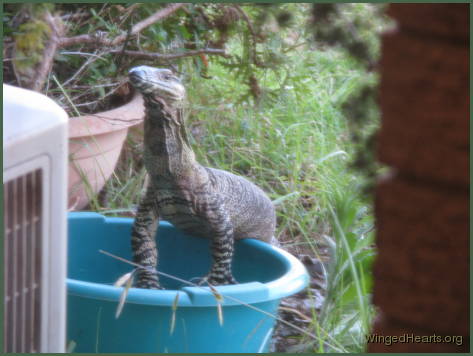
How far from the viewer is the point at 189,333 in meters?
1.92

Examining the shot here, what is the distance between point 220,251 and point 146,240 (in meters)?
0.23

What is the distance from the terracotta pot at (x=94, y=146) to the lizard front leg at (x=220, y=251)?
2.67 ft

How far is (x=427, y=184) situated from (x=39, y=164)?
74 centimetres

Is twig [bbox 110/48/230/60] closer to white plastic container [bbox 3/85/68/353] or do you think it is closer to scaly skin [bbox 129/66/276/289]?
scaly skin [bbox 129/66/276/289]

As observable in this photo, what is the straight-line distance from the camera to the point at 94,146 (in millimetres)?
2971

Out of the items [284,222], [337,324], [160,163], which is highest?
[160,163]

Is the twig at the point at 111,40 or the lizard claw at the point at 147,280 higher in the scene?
the twig at the point at 111,40

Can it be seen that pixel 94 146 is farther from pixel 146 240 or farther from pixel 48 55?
pixel 48 55

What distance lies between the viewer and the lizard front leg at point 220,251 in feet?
7.16

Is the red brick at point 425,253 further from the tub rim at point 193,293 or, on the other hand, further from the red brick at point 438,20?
the tub rim at point 193,293

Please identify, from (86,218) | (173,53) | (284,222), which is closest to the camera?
(86,218)

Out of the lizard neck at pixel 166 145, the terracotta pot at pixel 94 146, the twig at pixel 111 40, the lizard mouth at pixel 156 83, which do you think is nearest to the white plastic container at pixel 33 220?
the lizard mouth at pixel 156 83

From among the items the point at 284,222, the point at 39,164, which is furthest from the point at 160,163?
the point at 284,222

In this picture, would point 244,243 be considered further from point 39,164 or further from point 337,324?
point 39,164
